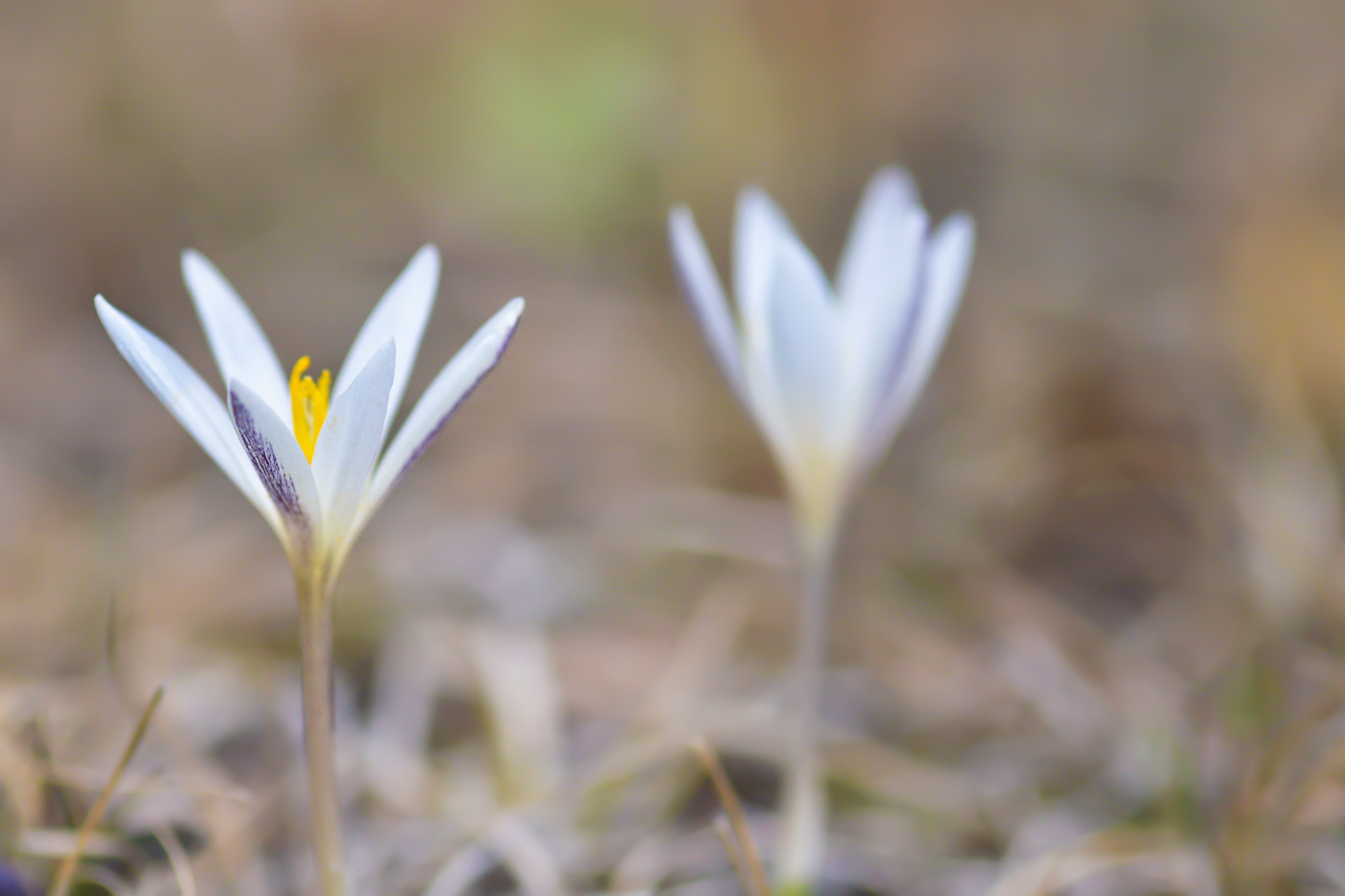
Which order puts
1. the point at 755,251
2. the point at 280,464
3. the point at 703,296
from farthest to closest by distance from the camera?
the point at 755,251
the point at 703,296
the point at 280,464

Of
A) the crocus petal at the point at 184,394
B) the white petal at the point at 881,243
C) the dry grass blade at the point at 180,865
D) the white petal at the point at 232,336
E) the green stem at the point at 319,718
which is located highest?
the white petal at the point at 881,243

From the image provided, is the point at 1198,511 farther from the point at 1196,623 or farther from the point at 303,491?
the point at 303,491

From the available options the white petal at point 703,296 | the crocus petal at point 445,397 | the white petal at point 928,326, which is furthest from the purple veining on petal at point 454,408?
the white petal at point 928,326

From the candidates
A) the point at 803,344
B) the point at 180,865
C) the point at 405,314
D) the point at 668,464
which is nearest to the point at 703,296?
the point at 803,344

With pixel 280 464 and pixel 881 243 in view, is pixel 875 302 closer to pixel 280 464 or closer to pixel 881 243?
pixel 881 243

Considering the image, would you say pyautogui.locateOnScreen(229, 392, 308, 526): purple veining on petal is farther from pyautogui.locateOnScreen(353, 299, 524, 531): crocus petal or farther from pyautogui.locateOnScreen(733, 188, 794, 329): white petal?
pyautogui.locateOnScreen(733, 188, 794, 329): white petal

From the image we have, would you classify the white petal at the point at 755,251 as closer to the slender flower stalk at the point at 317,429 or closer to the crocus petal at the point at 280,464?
the slender flower stalk at the point at 317,429
